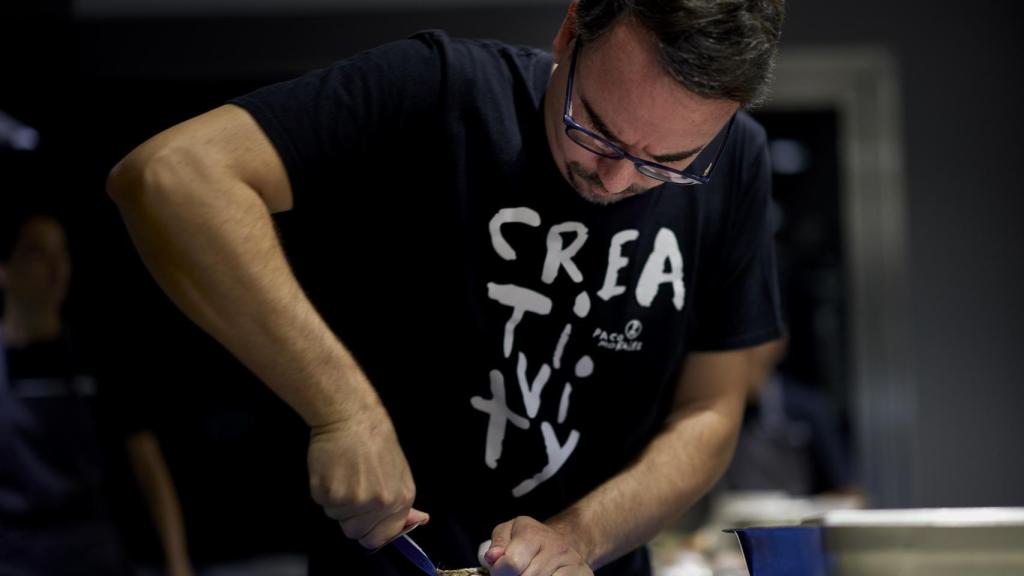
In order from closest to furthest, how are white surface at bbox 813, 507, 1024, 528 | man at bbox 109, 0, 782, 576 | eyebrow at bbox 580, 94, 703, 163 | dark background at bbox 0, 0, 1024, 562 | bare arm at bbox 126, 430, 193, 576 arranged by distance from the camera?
white surface at bbox 813, 507, 1024, 528 → man at bbox 109, 0, 782, 576 → eyebrow at bbox 580, 94, 703, 163 → bare arm at bbox 126, 430, 193, 576 → dark background at bbox 0, 0, 1024, 562

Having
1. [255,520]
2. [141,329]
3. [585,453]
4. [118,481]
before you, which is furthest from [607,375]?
[255,520]

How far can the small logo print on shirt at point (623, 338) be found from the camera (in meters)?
1.15

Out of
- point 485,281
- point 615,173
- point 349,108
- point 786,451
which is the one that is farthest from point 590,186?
point 786,451

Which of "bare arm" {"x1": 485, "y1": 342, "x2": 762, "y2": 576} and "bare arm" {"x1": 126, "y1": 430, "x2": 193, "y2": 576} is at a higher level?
"bare arm" {"x1": 485, "y1": 342, "x2": 762, "y2": 576}

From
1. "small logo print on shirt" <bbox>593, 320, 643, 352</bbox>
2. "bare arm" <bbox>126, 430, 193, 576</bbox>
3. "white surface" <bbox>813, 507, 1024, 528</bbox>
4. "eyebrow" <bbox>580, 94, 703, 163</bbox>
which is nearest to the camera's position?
"white surface" <bbox>813, 507, 1024, 528</bbox>

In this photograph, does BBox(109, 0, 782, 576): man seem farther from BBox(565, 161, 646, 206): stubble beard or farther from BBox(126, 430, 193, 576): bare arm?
BBox(126, 430, 193, 576): bare arm

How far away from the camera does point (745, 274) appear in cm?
125

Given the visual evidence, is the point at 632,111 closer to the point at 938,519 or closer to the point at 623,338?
the point at 623,338

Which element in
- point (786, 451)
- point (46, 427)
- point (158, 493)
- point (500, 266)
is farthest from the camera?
point (786, 451)

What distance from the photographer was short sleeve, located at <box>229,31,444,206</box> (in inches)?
37.7

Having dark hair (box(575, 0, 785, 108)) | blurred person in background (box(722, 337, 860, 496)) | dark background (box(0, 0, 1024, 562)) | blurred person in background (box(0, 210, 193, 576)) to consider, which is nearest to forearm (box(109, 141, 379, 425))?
dark hair (box(575, 0, 785, 108))

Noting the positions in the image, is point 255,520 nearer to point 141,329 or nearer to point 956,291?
point 141,329

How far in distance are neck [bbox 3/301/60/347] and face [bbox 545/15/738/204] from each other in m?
1.25

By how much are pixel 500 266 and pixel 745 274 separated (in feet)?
1.05
